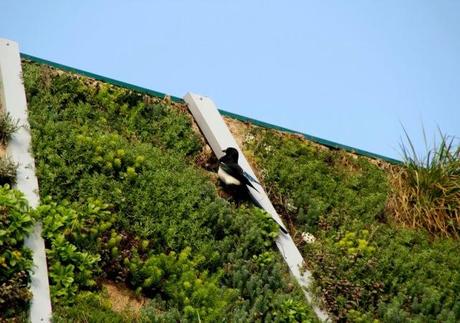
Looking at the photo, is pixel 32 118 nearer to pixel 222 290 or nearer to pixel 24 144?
pixel 24 144

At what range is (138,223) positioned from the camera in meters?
7.99

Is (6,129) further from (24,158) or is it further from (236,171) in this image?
(236,171)

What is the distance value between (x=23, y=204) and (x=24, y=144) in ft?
3.91

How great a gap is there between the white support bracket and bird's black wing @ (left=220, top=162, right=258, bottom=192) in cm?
20

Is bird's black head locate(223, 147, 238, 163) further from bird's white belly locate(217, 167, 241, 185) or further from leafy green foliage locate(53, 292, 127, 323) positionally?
leafy green foliage locate(53, 292, 127, 323)

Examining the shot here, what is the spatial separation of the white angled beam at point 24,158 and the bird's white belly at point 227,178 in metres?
2.41

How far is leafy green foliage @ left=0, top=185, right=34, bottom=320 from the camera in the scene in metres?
6.34

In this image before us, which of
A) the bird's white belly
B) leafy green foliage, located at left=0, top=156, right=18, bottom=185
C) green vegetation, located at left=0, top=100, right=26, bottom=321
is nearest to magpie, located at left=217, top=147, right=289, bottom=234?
the bird's white belly

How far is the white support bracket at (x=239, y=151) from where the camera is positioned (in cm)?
850

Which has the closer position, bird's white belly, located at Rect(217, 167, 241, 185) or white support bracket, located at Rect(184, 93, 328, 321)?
white support bracket, located at Rect(184, 93, 328, 321)

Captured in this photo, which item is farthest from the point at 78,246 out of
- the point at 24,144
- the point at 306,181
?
the point at 306,181

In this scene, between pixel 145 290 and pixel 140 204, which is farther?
pixel 140 204

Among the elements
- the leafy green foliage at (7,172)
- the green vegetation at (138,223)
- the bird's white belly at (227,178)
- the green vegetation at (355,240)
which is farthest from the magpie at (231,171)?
the leafy green foliage at (7,172)

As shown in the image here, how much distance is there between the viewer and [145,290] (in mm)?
7438
